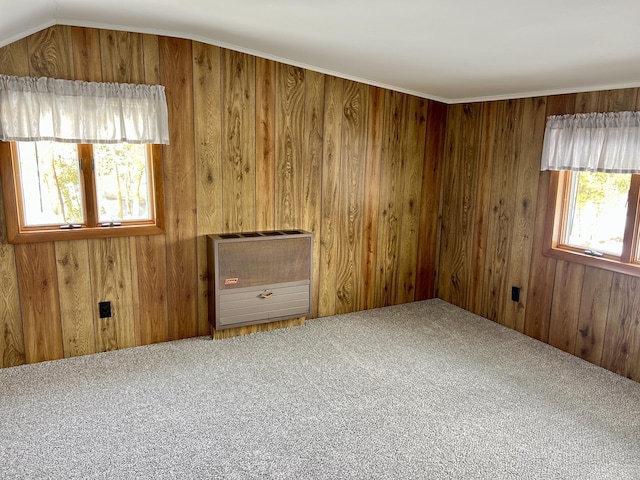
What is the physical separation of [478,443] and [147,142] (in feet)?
8.96

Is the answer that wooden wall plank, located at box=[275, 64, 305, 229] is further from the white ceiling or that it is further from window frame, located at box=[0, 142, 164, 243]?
window frame, located at box=[0, 142, 164, 243]

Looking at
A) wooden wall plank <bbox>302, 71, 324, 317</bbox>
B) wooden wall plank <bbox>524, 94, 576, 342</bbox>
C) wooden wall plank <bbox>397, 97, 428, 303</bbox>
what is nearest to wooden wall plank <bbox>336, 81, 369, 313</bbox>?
wooden wall plank <bbox>302, 71, 324, 317</bbox>

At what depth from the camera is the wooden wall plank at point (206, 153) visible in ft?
10.8

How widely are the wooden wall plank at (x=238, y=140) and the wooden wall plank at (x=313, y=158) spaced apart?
46 centimetres

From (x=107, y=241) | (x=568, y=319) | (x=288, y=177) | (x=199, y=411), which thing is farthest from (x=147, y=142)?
(x=568, y=319)

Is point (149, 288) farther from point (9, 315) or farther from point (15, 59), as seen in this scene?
point (15, 59)

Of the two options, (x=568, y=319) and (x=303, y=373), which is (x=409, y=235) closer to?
(x=568, y=319)

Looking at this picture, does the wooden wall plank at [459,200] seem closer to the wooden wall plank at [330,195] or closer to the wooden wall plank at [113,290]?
the wooden wall plank at [330,195]

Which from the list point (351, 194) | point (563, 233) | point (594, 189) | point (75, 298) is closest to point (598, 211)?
point (594, 189)

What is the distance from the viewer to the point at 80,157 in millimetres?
3094

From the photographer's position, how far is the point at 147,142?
123 inches

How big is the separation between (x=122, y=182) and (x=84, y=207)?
11.9 inches

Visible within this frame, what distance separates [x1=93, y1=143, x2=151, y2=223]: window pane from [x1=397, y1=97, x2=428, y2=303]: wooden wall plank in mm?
2293

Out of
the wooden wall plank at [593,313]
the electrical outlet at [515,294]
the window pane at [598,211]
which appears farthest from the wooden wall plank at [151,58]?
the wooden wall plank at [593,313]
